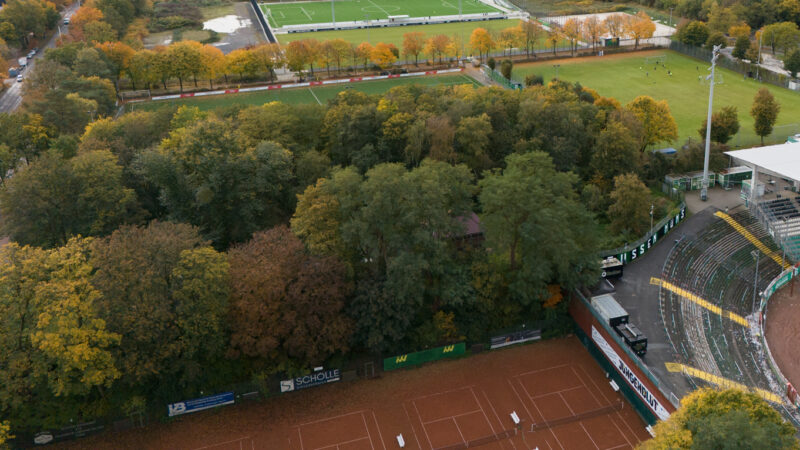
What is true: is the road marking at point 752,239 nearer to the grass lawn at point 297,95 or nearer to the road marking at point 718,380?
the road marking at point 718,380

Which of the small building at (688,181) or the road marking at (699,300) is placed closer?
the road marking at (699,300)

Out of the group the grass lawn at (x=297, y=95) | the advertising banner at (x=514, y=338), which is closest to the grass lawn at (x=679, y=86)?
the grass lawn at (x=297, y=95)

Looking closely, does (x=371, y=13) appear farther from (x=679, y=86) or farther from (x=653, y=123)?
(x=653, y=123)

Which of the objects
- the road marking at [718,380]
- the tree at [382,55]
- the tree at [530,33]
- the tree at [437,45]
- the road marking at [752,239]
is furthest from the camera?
the tree at [530,33]

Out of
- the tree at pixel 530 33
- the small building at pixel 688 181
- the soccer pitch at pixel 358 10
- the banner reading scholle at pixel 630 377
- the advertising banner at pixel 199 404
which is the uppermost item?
the soccer pitch at pixel 358 10

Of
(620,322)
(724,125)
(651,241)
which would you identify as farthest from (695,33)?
(620,322)

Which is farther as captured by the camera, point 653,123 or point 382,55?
point 382,55

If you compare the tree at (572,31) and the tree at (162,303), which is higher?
the tree at (572,31)
